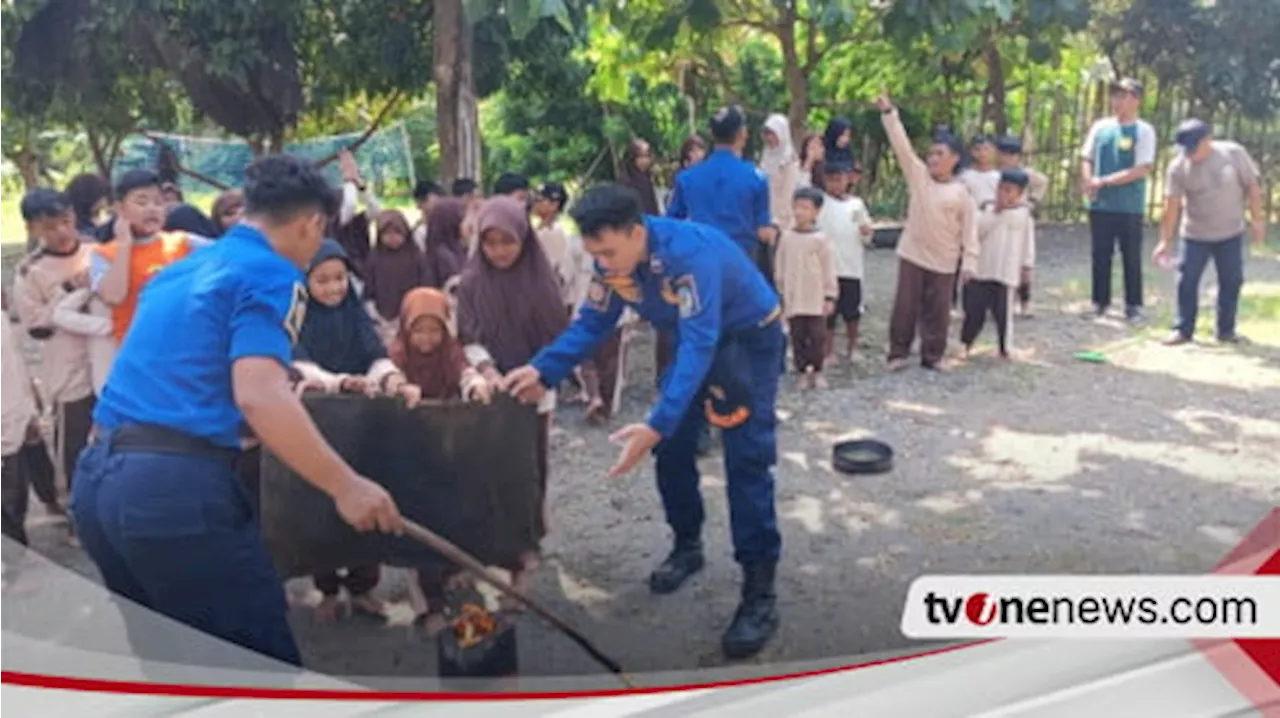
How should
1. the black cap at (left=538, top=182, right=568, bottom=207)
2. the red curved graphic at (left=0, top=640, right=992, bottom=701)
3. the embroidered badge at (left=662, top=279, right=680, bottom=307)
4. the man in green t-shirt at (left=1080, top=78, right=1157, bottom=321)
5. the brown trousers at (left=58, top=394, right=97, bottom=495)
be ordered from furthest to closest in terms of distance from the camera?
the embroidered badge at (left=662, top=279, right=680, bottom=307)
the man in green t-shirt at (left=1080, top=78, right=1157, bottom=321)
the black cap at (left=538, top=182, right=568, bottom=207)
the brown trousers at (left=58, top=394, right=97, bottom=495)
the red curved graphic at (left=0, top=640, right=992, bottom=701)

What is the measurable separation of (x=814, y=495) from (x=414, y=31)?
815 mm

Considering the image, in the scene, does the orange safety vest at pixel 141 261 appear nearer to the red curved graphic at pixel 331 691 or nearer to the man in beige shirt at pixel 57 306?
the man in beige shirt at pixel 57 306

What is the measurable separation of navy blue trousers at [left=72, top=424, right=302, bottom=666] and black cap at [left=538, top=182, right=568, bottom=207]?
1.66 feet

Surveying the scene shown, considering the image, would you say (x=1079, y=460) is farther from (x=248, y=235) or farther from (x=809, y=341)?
(x=248, y=235)

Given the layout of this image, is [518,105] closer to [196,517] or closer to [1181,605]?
[196,517]

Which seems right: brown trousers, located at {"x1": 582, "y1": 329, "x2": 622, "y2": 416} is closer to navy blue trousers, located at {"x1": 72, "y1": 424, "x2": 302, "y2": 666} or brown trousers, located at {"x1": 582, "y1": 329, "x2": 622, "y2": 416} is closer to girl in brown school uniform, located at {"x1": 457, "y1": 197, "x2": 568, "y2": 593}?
girl in brown school uniform, located at {"x1": 457, "y1": 197, "x2": 568, "y2": 593}

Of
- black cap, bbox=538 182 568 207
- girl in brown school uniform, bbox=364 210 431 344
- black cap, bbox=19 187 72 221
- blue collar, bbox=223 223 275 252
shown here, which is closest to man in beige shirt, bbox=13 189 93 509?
black cap, bbox=19 187 72 221

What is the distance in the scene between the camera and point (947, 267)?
6.12 ft

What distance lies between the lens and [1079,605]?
173 cm

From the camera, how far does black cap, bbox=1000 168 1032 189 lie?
1.78m

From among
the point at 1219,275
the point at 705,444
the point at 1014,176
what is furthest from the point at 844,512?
the point at 1219,275

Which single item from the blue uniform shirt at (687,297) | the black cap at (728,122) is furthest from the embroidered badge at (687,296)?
the black cap at (728,122)

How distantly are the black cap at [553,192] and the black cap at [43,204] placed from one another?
553 millimetres

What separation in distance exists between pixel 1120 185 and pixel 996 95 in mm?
235
